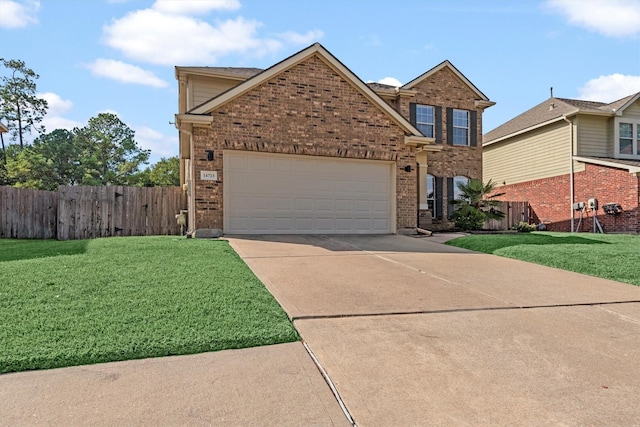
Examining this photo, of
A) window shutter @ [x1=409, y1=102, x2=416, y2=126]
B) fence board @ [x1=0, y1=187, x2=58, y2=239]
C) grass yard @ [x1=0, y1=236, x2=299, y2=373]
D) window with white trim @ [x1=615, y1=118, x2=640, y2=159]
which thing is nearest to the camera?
grass yard @ [x1=0, y1=236, x2=299, y2=373]

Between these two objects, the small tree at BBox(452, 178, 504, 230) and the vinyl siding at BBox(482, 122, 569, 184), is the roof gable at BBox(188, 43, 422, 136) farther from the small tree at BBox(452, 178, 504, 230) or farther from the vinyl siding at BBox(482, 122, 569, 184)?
the vinyl siding at BBox(482, 122, 569, 184)

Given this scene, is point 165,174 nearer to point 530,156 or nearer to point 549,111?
point 530,156

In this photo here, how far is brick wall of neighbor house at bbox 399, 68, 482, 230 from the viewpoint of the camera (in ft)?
56.1

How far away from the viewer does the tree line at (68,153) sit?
29.8m

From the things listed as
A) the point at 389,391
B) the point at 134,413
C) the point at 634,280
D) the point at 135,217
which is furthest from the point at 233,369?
the point at 135,217

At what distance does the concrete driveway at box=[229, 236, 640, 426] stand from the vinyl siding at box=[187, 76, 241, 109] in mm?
9338

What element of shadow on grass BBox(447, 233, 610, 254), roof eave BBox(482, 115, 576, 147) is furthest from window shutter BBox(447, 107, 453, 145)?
shadow on grass BBox(447, 233, 610, 254)

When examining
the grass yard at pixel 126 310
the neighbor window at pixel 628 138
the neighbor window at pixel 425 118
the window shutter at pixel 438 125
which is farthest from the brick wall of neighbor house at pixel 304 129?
the neighbor window at pixel 628 138

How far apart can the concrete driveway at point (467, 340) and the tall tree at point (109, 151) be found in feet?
116

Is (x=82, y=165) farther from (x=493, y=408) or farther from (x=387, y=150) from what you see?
(x=493, y=408)

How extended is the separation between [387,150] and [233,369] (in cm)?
958

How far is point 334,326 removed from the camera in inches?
150

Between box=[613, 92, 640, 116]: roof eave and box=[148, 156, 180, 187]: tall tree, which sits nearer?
box=[613, 92, 640, 116]: roof eave

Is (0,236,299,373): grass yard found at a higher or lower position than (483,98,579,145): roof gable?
lower
